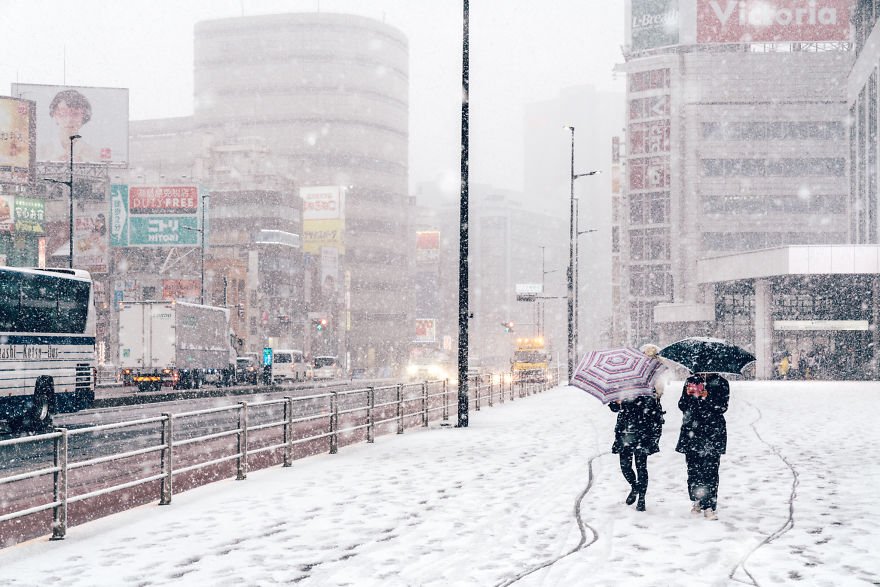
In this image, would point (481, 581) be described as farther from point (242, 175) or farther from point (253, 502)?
point (242, 175)

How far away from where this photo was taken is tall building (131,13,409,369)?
511 feet

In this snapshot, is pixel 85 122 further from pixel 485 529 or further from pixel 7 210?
pixel 485 529

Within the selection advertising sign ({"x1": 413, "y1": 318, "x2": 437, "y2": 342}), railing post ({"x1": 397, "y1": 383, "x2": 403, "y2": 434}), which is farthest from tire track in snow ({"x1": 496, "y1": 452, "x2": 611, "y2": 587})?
advertising sign ({"x1": 413, "y1": 318, "x2": 437, "y2": 342})

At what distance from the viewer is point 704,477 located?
412 inches

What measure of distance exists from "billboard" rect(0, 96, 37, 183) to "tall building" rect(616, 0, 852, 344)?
62605 mm

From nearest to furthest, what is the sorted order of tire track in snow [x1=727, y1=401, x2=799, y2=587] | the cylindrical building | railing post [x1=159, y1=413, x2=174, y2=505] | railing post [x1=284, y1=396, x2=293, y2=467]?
tire track in snow [x1=727, y1=401, x2=799, y2=587] → railing post [x1=159, y1=413, x2=174, y2=505] → railing post [x1=284, y1=396, x2=293, y2=467] → the cylindrical building

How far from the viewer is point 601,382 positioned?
10.5 meters

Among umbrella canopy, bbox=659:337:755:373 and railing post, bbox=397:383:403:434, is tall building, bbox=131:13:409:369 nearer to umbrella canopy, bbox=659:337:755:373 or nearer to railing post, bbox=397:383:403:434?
railing post, bbox=397:383:403:434

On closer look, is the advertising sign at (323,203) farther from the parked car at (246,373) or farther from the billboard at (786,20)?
the parked car at (246,373)

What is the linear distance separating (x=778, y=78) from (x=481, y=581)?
10713 cm

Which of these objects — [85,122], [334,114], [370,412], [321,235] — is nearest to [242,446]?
[370,412]

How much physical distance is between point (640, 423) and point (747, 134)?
102 meters

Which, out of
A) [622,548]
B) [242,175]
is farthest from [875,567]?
[242,175]

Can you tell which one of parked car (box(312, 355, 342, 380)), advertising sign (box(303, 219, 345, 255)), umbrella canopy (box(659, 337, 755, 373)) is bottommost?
parked car (box(312, 355, 342, 380))
